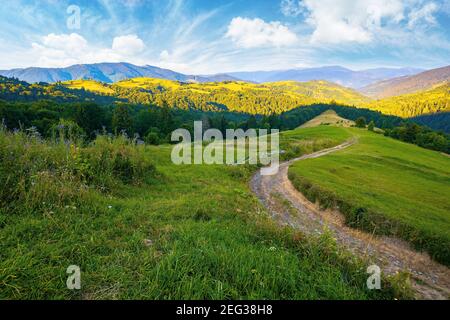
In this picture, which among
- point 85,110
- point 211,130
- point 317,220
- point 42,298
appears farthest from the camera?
point 211,130

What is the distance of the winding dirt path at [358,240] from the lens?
9.86 metres

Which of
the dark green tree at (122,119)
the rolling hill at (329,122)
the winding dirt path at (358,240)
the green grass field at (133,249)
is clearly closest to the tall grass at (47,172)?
the green grass field at (133,249)

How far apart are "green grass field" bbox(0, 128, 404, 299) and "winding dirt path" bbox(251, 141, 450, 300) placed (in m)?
1.60

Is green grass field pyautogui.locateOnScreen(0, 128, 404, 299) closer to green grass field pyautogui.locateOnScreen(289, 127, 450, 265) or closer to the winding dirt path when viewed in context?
the winding dirt path

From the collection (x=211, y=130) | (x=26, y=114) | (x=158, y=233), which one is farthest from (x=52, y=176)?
(x=211, y=130)

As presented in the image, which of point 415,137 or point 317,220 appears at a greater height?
point 415,137

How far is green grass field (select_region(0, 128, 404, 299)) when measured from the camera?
12.9 feet

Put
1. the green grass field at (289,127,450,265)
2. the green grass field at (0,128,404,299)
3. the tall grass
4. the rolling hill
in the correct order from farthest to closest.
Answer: the rolling hill < the green grass field at (289,127,450,265) < the tall grass < the green grass field at (0,128,404,299)

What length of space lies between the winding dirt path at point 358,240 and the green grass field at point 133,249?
5.26 feet

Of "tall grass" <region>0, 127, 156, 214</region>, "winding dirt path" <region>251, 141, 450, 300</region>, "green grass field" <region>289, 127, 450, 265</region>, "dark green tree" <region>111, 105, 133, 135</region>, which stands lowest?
"winding dirt path" <region>251, 141, 450, 300</region>

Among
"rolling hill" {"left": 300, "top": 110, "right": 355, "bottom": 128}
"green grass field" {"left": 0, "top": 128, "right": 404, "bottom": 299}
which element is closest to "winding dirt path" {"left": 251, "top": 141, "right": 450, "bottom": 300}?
"green grass field" {"left": 0, "top": 128, "right": 404, "bottom": 299}

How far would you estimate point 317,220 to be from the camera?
16.5 metres

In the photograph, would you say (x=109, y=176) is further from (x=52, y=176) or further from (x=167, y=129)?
(x=167, y=129)
